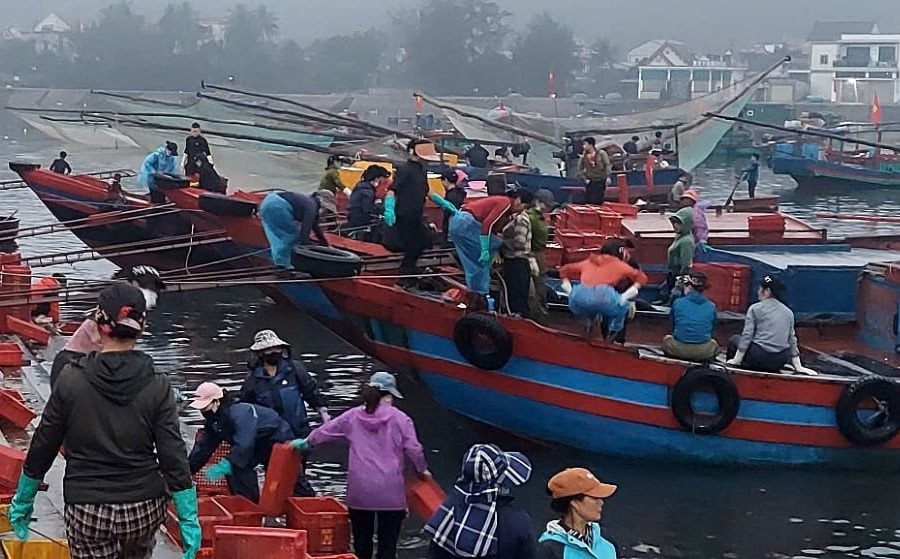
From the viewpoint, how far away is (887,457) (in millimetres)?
11406

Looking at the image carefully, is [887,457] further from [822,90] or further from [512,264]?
[822,90]

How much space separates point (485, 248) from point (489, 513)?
597 cm

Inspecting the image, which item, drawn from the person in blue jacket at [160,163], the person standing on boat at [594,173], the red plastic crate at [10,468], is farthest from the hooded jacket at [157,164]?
the red plastic crate at [10,468]

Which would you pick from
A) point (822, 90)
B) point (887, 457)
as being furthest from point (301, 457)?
point (822, 90)

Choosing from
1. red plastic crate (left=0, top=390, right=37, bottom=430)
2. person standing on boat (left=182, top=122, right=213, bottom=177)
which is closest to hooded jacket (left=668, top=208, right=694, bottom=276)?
red plastic crate (left=0, top=390, right=37, bottom=430)

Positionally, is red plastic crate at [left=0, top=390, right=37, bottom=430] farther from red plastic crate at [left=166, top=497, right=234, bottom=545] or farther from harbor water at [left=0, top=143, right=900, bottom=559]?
harbor water at [left=0, top=143, right=900, bottom=559]

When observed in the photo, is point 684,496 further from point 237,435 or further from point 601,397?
point 237,435

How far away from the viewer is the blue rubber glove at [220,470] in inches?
306

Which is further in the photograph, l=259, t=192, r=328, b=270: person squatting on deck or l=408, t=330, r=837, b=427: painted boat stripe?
l=259, t=192, r=328, b=270: person squatting on deck

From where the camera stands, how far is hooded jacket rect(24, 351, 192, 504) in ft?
15.7

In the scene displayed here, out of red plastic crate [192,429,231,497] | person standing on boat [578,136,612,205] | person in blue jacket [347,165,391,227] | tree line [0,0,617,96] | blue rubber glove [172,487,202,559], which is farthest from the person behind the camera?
tree line [0,0,617,96]

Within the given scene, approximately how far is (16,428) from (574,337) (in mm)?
4281

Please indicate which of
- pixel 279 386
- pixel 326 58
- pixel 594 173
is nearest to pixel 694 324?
pixel 279 386

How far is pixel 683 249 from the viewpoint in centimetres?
1298
